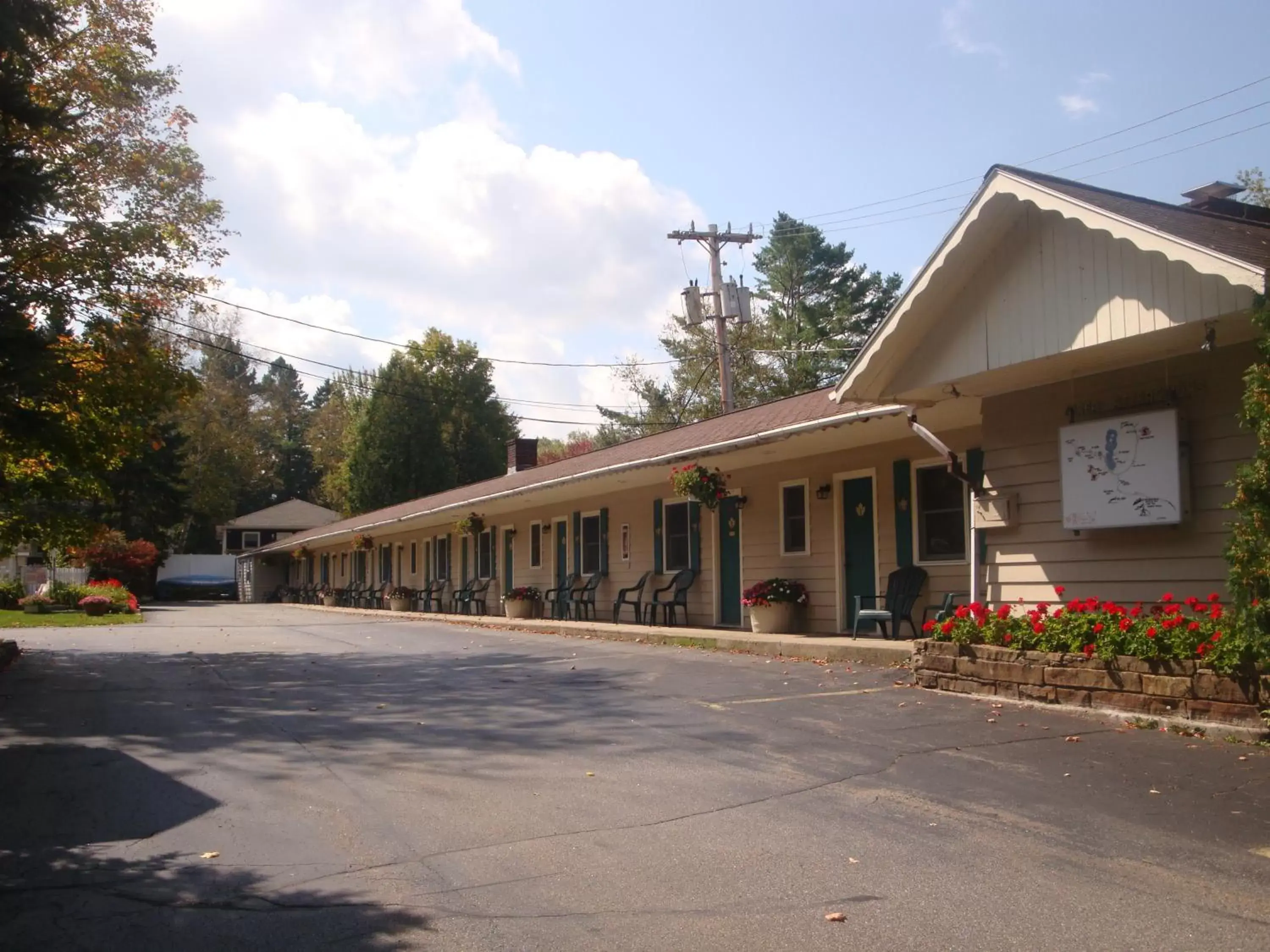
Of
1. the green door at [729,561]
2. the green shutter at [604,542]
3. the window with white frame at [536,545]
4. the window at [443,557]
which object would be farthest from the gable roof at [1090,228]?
the window at [443,557]

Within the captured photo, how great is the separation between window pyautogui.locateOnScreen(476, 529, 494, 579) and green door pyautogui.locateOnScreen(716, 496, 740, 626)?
36.7 ft

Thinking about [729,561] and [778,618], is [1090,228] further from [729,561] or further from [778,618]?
[729,561]

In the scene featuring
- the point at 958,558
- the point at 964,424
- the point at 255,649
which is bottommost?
the point at 255,649

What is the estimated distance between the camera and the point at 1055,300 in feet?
27.9

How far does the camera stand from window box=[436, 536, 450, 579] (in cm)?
3053

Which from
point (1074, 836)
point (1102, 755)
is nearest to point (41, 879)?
point (1074, 836)

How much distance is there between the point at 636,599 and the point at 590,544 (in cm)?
259

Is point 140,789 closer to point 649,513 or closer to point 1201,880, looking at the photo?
point 1201,880

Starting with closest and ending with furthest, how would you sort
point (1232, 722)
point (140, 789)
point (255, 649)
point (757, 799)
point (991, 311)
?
point (757, 799) < point (140, 789) < point (1232, 722) < point (991, 311) < point (255, 649)

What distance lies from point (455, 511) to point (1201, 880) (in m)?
21.8

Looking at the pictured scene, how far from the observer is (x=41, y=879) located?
4.52 metres

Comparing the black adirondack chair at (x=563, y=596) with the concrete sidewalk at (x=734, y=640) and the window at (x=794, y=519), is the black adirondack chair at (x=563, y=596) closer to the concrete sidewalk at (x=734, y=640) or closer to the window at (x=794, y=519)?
the concrete sidewalk at (x=734, y=640)

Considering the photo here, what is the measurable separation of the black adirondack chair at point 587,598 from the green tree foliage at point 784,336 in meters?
20.4

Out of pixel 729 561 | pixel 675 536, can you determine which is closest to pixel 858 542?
pixel 729 561
